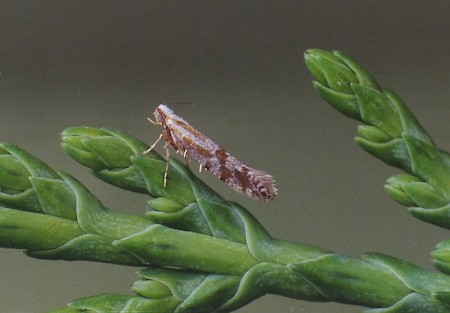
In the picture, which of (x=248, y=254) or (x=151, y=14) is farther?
(x=151, y=14)

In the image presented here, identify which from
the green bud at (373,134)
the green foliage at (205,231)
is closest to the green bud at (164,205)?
the green foliage at (205,231)

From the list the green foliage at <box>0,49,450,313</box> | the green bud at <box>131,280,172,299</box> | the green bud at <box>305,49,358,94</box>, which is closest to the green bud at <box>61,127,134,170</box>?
the green foliage at <box>0,49,450,313</box>

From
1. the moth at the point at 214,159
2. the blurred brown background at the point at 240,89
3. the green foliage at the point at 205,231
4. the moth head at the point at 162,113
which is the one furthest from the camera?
the blurred brown background at the point at 240,89

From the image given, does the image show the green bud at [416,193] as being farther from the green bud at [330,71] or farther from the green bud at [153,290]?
the green bud at [153,290]

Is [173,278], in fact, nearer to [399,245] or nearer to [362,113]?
[362,113]

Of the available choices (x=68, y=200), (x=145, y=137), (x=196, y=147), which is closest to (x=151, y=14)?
(x=145, y=137)

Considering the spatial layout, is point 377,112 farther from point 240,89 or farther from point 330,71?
point 240,89
